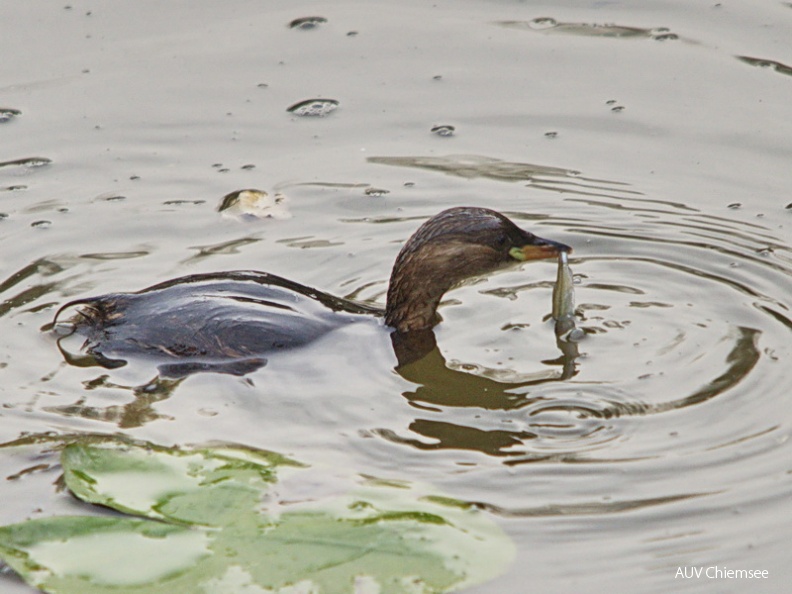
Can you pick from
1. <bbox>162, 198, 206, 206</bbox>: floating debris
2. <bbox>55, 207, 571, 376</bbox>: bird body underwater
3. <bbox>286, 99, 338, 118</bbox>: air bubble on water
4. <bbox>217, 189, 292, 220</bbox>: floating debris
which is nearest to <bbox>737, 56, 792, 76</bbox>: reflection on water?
<bbox>286, 99, 338, 118</bbox>: air bubble on water

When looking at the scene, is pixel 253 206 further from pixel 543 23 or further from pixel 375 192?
pixel 543 23

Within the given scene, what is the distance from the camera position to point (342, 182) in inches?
326

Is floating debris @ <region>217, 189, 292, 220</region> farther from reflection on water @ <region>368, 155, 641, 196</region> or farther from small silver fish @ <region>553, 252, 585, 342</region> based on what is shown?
small silver fish @ <region>553, 252, 585, 342</region>

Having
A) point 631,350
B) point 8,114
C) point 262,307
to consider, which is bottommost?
point 631,350

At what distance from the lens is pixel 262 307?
21.4 feet

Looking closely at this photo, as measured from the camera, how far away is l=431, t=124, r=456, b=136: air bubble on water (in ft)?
28.7

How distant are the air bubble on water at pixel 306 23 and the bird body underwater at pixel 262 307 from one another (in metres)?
3.57

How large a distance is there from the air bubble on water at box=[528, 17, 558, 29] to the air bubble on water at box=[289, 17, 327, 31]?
1.62 m

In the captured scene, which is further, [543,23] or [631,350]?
[543,23]

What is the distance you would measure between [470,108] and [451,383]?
10.4 feet

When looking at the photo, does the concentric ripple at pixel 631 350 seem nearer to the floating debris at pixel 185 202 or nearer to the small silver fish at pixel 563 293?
the small silver fish at pixel 563 293

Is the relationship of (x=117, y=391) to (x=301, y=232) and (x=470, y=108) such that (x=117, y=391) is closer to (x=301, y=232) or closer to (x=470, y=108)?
(x=301, y=232)

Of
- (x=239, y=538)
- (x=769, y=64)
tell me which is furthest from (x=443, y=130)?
(x=239, y=538)

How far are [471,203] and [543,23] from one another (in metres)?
2.42
